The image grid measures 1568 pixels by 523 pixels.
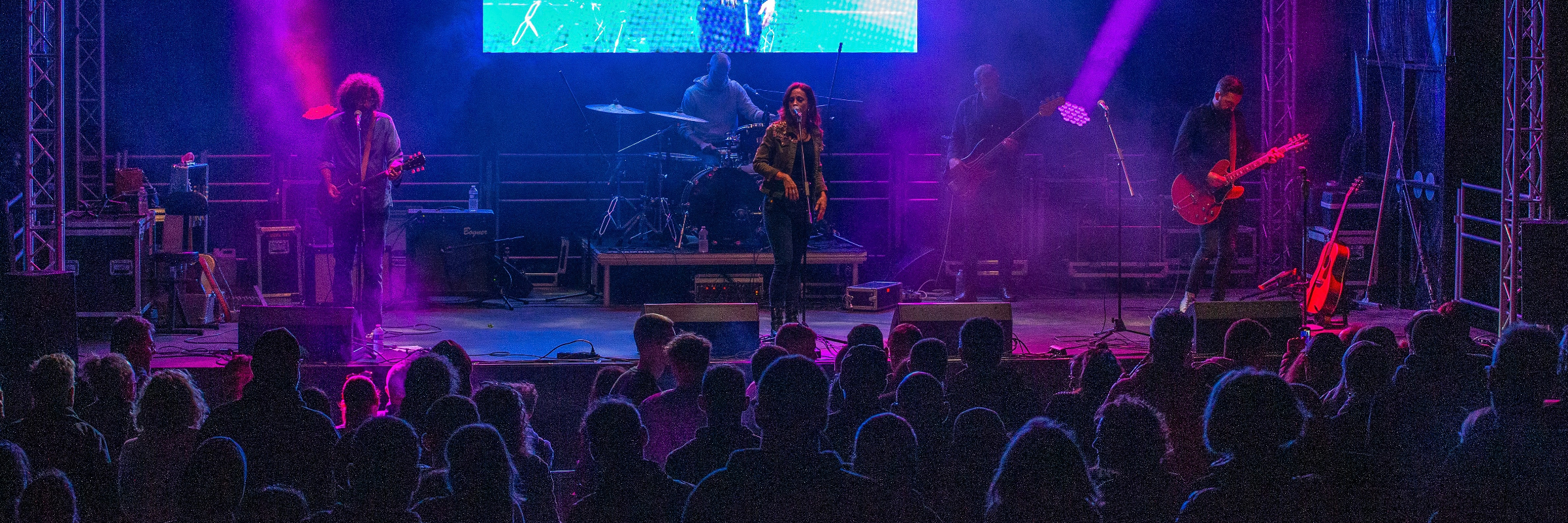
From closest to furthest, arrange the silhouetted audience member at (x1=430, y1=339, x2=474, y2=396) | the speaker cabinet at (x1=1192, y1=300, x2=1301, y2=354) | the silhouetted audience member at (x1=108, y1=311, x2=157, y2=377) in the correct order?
the silhouetted audience member at (x1=430, y1=339, x2=474, y2=396)
the silhouetted audience member at (x1=108, y1=311, x2=157, y2=377)
the speaker cabinet at (x1=1192, y1=300, x2=1301, y2=354)

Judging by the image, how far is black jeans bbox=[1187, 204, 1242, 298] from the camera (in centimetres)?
902

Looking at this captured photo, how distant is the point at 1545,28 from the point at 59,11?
30.3ft

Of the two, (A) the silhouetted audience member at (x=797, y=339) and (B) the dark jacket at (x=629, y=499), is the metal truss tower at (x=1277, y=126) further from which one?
(B) the dark jacket at (x=629, y=499)

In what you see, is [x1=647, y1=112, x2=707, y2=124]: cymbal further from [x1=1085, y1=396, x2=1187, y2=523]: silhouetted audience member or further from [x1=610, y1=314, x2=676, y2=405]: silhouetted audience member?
[x1=1085, y1=396, x2=1187, y2=523]: silhouetted audience member

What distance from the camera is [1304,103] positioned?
498 inches

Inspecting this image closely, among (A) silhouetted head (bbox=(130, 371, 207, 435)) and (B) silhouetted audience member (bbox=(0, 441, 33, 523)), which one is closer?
(B) silhouetted audience member (bbox=(0, 441, 33, 523))

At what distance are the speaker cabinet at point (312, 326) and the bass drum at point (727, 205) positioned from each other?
454 centimetres

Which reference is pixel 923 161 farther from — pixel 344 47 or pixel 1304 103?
pixel 344 47

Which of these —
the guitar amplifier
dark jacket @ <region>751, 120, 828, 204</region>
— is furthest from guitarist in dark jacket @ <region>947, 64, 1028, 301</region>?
the guitar amplifier

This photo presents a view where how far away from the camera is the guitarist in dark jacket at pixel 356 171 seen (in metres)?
8.16

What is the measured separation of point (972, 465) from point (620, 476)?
120 cm

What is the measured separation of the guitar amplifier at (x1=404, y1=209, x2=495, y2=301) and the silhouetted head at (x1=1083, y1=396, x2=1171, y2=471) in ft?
27.6

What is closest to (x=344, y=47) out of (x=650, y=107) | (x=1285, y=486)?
(x=650, y=107)

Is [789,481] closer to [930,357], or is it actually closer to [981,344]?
[981,344]
